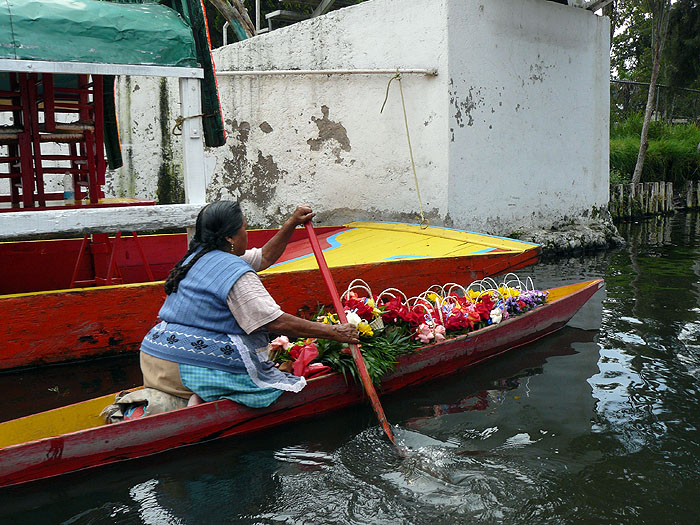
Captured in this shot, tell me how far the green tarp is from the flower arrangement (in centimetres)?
242

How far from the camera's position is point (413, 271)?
20.1 ft

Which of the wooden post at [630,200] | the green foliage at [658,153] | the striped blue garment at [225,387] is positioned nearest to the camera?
the striped blue garment at [225,387]

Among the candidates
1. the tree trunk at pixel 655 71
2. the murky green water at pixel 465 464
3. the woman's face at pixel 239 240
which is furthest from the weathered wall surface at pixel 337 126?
the tree trunk at pixel 655 71

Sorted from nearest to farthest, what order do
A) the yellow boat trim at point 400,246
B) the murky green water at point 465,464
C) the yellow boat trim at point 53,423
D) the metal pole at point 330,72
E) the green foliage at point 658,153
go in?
1. the murky green water at point 465,464
2. the yellow boat trim at point 53,423
3. the yellow boat trim at point 400,246
4. the metal pole at point 330,72
5. the green foliage at point 658,153

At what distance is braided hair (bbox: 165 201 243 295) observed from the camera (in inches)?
141

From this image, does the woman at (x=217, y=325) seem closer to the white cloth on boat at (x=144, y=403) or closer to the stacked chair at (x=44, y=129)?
the white cloth on boat at (x=144, y=403)

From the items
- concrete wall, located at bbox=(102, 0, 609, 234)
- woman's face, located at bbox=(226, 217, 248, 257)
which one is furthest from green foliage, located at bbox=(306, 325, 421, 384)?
concrete wall, located at bbox=(102, 0, 609, 234)

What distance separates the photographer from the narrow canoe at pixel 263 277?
4.89 meters

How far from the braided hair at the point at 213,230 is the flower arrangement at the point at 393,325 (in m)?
0.99

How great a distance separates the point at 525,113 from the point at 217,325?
6.80m

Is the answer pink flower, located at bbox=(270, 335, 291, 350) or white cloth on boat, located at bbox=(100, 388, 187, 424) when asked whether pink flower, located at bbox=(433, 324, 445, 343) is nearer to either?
pink flower, located at bbox=(270, 335, 291, 350)

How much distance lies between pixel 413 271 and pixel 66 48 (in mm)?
3449

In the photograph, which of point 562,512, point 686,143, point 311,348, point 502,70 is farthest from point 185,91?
point 686,143

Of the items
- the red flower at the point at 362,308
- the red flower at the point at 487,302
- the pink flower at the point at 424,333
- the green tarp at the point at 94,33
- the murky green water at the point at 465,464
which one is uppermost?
the green tarp at the point at 94,33
